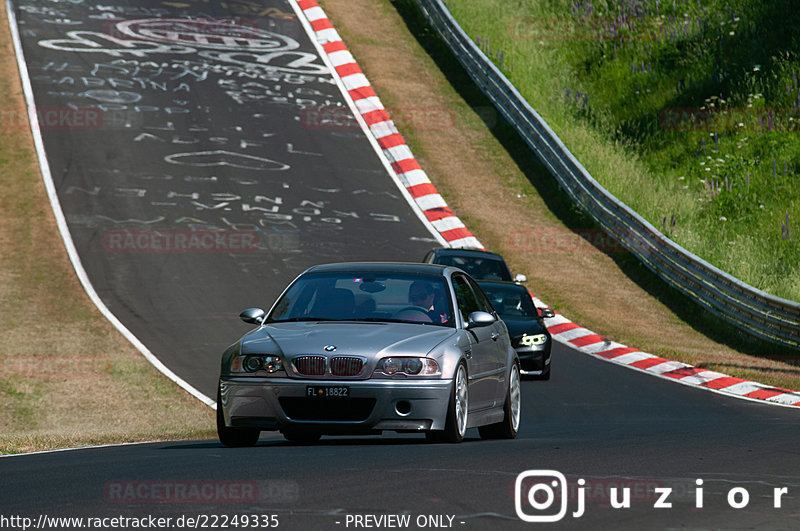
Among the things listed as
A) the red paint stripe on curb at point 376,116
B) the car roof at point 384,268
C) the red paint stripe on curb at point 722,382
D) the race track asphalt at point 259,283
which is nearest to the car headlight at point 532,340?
the race track asphalt at point 259,283

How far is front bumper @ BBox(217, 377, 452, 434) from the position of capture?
29.5ft

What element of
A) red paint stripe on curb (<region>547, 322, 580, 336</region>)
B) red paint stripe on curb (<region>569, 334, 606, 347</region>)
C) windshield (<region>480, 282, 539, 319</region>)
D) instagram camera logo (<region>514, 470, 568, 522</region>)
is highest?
instagram camera logo (<region>514, 470, 568, 522</region>)

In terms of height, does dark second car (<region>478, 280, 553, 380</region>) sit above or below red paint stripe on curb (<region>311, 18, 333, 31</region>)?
above

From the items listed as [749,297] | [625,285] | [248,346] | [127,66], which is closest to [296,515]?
[248,346]

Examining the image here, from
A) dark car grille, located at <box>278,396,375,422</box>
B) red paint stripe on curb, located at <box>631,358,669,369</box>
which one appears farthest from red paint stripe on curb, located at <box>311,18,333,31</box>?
dark car grille, located at <box>278,396,375,422</box>

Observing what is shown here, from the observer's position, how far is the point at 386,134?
31.9 meters

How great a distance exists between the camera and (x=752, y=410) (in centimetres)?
1504

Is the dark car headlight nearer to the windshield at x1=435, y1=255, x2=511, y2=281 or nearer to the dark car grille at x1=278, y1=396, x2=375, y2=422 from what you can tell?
the windshield at x1=435, y1=255, x2=511, y2=281

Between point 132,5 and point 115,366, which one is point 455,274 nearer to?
point 115,366

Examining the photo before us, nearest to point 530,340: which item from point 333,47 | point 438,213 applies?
point 438,213

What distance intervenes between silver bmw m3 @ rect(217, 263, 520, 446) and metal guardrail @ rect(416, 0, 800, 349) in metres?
11.7

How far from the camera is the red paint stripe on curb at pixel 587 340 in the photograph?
20531 mm

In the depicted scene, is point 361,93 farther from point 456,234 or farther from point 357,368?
point 357,368

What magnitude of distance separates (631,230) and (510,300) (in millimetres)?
7990
